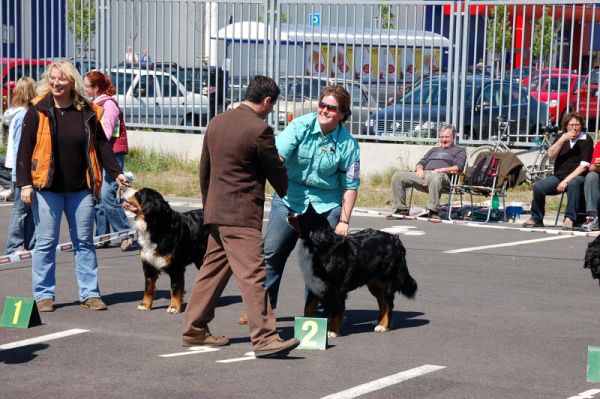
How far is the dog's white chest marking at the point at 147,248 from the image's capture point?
847 cm

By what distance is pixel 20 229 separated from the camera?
1095 centimetres

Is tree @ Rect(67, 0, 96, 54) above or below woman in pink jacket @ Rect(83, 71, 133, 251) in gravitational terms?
above

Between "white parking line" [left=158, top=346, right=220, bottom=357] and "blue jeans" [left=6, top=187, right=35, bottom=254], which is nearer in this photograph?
"white parking line" [left=158, top=346, right=220, bottom=357]

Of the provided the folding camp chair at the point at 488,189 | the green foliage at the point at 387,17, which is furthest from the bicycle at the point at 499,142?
the green foliage at the point at 387,17

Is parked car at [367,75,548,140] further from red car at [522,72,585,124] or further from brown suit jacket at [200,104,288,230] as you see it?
brown suit jacket at [200,104,288,230]

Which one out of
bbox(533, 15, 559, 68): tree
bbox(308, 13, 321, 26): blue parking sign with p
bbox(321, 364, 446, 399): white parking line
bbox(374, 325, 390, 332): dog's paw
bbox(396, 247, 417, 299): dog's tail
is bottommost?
bbox(374, 325, 390, 332): dog's paw

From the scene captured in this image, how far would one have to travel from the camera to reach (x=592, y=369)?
6.55m

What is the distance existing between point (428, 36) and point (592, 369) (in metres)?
11.9

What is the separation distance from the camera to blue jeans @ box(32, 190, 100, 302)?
27.6 feet

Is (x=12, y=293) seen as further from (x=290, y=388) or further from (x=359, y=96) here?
(x=359, y=96)

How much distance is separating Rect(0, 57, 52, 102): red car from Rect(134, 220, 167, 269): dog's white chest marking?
1376cm

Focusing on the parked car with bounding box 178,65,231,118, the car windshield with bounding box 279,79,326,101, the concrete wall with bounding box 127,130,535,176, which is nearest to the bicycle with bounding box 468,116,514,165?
the concrete wall with bounding box 127,130,535,176

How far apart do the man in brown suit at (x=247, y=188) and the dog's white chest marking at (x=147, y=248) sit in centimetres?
151

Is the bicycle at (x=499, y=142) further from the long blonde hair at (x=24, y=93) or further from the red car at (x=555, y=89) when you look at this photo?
the long blonde hair at (x=24, y=93)
